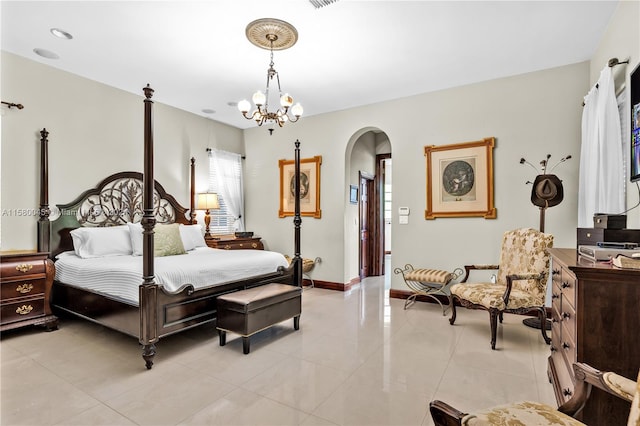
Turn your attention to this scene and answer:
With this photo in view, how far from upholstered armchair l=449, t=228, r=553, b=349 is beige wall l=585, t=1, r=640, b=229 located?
27.6 inches

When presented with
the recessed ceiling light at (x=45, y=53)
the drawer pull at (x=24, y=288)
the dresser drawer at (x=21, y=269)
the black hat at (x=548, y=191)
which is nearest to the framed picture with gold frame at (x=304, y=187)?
the black hat at (x=548, y=191)

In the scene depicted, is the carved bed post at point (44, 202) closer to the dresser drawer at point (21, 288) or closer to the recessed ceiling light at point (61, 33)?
the dresser drawer at point (21, 288)

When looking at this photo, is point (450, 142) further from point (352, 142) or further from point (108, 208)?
point (108, 208)

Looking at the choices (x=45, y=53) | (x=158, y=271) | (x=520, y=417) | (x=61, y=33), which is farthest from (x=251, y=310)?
(x=45, y=53)

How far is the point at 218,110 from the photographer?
5.50 meters

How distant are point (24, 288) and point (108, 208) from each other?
1.44 m

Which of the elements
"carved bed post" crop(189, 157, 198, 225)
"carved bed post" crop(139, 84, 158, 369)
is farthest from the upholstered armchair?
"carved bed post" crop(189, 157, 198, 225)

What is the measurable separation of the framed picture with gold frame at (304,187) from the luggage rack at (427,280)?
1858 mm

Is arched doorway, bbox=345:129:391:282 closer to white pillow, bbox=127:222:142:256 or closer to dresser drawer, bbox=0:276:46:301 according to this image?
white pillow, bbox=127:222:142:256

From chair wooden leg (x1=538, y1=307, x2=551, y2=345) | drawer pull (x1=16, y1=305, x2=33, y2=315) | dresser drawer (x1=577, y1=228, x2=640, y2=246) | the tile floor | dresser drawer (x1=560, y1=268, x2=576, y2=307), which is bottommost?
the tile floor

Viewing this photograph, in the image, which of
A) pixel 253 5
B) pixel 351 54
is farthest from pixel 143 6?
pixel 351 54

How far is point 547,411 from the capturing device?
1247mm

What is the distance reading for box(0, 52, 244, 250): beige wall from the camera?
3.62 m

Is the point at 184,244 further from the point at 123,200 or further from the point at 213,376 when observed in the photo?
the point at 213,376
